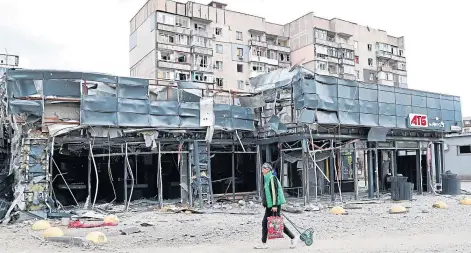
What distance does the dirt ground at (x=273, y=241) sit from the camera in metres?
9.87

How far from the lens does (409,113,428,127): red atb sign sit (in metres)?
22.9

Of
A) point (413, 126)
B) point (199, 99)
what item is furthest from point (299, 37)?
point (199, 99)

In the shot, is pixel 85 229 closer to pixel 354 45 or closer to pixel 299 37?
pixel 299 37

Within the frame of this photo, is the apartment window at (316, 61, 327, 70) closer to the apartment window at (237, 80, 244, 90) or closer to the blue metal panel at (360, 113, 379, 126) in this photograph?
the apartment window at (237, 80, 244, 90)

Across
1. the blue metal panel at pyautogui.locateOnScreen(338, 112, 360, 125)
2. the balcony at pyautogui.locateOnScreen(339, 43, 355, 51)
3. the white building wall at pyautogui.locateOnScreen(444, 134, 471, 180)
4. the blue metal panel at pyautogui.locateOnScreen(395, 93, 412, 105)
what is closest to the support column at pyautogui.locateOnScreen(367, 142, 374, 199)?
the blue metal panel at pyautogui.locateOnScreen(338, 112, 360, 125)

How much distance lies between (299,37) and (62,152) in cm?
4784

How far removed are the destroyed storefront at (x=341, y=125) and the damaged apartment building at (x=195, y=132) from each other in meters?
0.05

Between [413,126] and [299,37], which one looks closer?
[413,126]

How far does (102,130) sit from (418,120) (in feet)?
48.2

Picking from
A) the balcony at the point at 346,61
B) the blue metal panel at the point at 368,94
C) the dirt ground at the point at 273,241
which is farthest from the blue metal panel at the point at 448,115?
the balcony at the point at 346,61

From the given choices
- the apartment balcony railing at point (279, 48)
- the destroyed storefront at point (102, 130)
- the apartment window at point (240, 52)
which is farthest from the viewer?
the apartment balcony railing at point (279, 48)

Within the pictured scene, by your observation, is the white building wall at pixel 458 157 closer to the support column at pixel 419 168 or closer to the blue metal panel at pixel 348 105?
the support column at pixel 419 168

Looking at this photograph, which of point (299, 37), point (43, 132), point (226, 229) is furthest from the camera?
point (299, 37)

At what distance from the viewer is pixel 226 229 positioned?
12.5 metres
